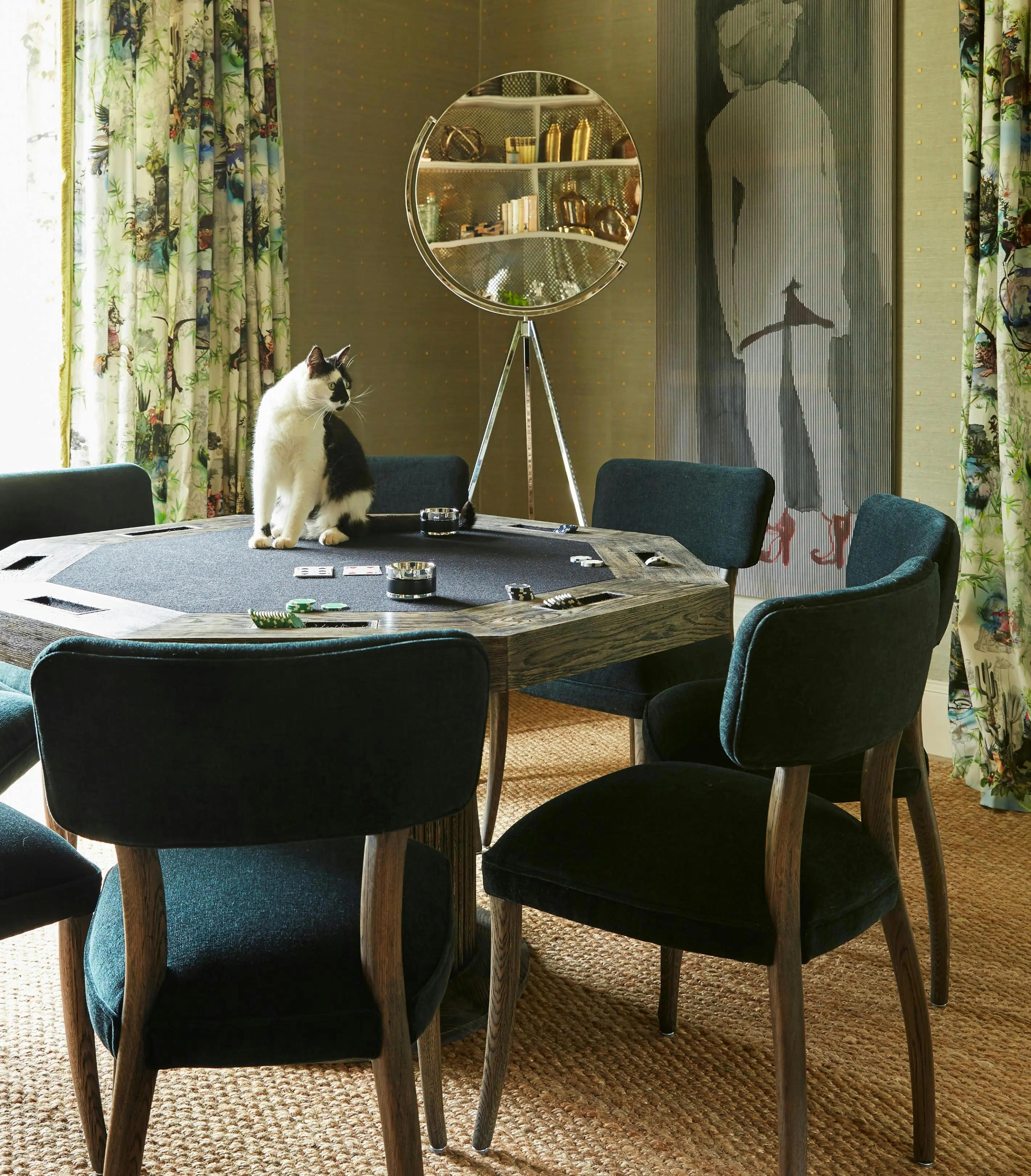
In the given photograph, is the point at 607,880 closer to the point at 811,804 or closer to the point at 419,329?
the point at 811,804

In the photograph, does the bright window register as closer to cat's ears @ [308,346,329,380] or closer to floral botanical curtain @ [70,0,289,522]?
Answer: floral botanical curtain @ [70,0,289,522]

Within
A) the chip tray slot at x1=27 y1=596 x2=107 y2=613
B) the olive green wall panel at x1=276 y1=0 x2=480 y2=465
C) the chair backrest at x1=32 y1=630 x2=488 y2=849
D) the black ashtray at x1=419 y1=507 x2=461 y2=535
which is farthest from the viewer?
the olive green wall panel at x1=276 y1=0 x2=480 y2=465

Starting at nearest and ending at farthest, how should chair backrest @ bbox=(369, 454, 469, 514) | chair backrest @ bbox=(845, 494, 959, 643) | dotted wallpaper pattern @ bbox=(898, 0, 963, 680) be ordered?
1. chair backrest @ bbox=(845, 494, 959, 643)
2. chair backrest @ bbox=(369, 454, 469, 514)
3. dotted wallpaper pattern @ bbox=(898, 0, 963, 680)

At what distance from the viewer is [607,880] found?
61.3 inches

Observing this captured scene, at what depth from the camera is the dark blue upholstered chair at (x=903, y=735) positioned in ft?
6.49

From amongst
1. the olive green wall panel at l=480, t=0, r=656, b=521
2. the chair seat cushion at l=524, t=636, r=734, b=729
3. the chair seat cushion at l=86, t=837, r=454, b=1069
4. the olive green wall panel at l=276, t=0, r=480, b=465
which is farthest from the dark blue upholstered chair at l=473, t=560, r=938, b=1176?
the olive green wall panel at l=276, t=0, r=480, b=465

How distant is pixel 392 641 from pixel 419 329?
3.47m

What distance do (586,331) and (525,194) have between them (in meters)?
0.77

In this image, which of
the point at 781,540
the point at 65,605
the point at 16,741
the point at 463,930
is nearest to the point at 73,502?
the point at 16,741

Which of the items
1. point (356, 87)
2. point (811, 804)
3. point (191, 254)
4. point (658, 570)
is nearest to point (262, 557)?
point (658, 570)

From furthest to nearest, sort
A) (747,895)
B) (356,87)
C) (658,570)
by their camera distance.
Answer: (356,87) → (658,570) → (747,895)

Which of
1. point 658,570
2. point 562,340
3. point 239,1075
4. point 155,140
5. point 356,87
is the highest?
point 356,87

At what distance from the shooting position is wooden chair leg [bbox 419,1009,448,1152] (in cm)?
166

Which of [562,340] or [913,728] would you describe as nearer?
[913,728]
